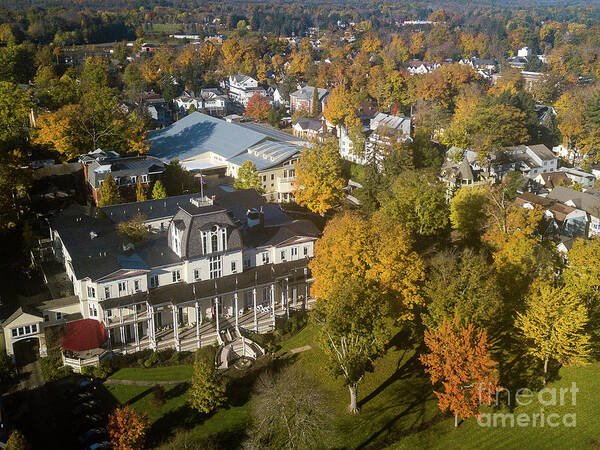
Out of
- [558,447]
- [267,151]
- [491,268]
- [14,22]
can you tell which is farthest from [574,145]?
[14,22]

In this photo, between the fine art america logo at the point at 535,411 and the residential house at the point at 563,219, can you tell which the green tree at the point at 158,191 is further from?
the residential house at the point at 563,219

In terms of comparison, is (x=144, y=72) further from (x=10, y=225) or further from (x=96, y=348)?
(x=96, y=348)

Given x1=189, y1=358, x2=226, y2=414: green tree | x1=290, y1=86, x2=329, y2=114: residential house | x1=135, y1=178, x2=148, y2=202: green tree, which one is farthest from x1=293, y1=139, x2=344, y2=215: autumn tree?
x1=290, y1=86, x2=329, y2=114: residential house

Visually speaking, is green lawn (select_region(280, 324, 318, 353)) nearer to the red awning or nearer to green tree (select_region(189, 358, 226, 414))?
green tree (select_region(189, 358, 226, 414))

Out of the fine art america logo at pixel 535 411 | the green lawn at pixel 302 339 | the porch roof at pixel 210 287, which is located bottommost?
the green lawn at pixel 302 339

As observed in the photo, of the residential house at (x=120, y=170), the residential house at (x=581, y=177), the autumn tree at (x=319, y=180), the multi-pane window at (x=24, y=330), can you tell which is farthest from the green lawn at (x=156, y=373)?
the residential house at (x=581, y=177)

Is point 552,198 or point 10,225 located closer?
point 10,225
